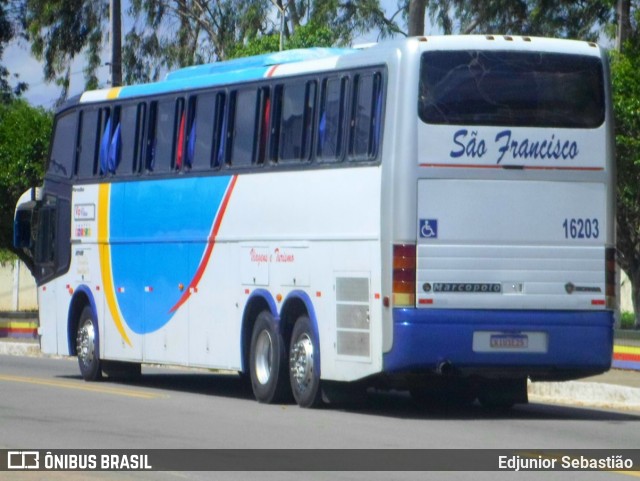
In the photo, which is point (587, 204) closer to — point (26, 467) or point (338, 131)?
point (338, 131)

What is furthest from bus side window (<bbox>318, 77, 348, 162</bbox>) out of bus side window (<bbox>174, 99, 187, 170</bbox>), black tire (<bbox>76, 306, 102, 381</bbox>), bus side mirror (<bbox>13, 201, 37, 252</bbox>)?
bus side mirror (<bbox>13, 201, 37, 252</bbox>)

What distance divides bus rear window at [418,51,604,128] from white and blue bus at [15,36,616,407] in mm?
16

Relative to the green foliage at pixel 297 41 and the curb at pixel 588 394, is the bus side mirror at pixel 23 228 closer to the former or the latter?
the curb at pixel 588 394

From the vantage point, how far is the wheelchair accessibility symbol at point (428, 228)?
1480 centimetres

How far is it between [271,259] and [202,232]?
1584mm

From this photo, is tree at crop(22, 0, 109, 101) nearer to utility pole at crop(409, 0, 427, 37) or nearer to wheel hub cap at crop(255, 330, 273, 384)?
utility pole at crop(409, 0, 427, 37)

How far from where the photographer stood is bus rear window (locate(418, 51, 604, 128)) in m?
14.9

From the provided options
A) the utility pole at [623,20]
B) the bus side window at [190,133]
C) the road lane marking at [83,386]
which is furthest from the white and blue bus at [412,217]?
the utility pole at [623,20]

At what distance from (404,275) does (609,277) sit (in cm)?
226

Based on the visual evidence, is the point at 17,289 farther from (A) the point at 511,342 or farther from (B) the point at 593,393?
(A) the point at 511,342

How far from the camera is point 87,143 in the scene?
69.9ft

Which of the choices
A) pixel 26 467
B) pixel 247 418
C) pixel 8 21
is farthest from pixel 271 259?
pixel 8 21

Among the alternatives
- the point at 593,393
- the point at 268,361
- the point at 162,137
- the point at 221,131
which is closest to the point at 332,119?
the point at 221,131

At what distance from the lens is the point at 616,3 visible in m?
36.9
